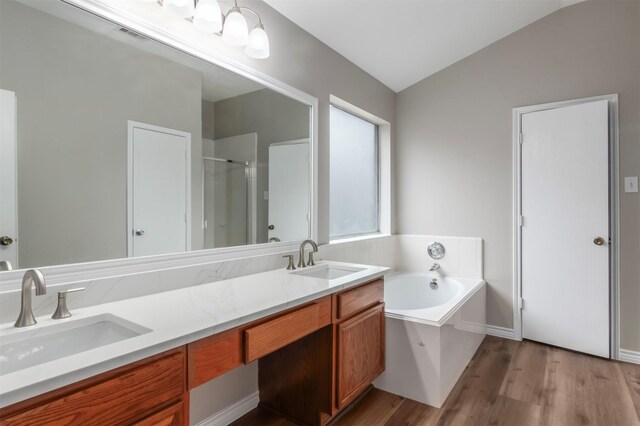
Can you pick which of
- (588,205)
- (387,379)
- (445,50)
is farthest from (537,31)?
(387,379)

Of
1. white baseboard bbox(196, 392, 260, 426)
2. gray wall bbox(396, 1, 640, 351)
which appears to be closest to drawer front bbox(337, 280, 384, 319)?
white baseboard bbox(196, 392, 260, 426)

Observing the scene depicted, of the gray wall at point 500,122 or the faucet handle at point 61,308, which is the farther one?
the gray wall at point 500,122

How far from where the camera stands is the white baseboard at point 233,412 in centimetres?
180

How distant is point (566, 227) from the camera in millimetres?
2773

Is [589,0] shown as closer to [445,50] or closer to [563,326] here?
[445,50]

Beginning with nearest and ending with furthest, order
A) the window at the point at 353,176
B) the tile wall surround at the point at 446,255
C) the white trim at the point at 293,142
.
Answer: the white trim at the point at 293,142
the window at the point at 353,176
the tile wall surround at the point at 446,255

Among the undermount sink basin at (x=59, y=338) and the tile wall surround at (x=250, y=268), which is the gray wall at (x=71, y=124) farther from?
the undermount sink basin at (x=59, y=338)

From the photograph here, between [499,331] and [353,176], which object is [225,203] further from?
[499,331]

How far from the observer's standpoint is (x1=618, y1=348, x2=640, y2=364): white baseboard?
101 inches

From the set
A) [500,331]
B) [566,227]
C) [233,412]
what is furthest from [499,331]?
[233,412]

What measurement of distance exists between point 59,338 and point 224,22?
148 centimetres

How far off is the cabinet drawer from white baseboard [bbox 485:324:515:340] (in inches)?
83.4

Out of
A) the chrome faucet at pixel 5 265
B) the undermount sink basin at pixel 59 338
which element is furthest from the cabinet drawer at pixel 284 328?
the chrome faucet at pixel 5 265

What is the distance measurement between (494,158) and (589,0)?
4.27 ft
